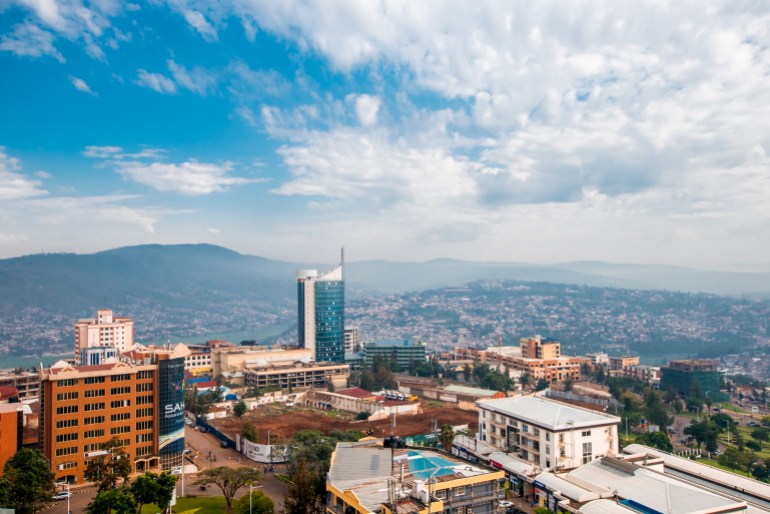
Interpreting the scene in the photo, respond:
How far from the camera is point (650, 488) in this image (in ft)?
72.0

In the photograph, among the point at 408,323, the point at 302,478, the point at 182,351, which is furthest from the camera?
the point at 408,323

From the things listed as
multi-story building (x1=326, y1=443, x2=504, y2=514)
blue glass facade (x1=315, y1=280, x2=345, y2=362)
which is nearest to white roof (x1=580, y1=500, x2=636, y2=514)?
multi-story building (x1=326, y1=443, x2=504, y2=514)

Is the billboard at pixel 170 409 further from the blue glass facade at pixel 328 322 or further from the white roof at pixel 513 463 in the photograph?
the blue glass facade at pixel 328 322

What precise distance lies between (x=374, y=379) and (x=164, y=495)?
39.0 m

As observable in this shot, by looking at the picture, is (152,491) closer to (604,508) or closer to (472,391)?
(604,508)

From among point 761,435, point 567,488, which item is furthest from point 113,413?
point 761,435

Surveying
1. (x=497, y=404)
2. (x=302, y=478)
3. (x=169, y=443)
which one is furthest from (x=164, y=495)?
(x=497, y=404)

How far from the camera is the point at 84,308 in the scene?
198500mm

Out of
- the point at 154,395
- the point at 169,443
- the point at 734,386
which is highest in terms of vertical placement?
the point at 154,395

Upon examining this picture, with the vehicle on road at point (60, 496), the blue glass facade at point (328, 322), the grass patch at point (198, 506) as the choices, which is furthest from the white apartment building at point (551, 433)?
the blue glass facade at point (328, 322)

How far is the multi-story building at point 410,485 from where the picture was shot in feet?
59.4

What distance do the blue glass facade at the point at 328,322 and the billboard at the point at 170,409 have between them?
44230 mm

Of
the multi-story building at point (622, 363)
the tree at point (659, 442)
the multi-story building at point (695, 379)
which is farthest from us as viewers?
the multi-story building at point (622, 363)

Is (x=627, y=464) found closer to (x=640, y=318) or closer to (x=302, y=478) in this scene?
(x=302, y=478)
